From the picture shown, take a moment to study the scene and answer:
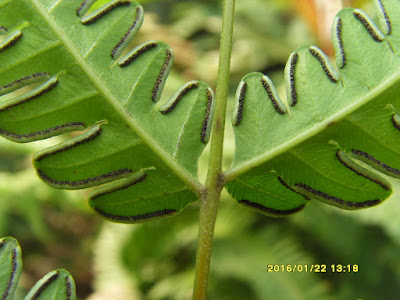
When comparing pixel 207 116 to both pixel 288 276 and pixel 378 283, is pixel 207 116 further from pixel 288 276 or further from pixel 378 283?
pixel 378 283

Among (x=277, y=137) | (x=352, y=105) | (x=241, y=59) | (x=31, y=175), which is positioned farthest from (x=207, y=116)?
(x=241, y=59)

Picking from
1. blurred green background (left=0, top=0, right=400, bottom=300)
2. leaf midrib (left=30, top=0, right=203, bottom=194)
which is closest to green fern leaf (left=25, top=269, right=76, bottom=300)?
leaf midrib (left=30, top=0, right=203, bottom=194)

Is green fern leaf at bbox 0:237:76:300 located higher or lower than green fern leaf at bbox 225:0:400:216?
lower

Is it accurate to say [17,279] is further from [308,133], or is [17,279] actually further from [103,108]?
[308,133]
